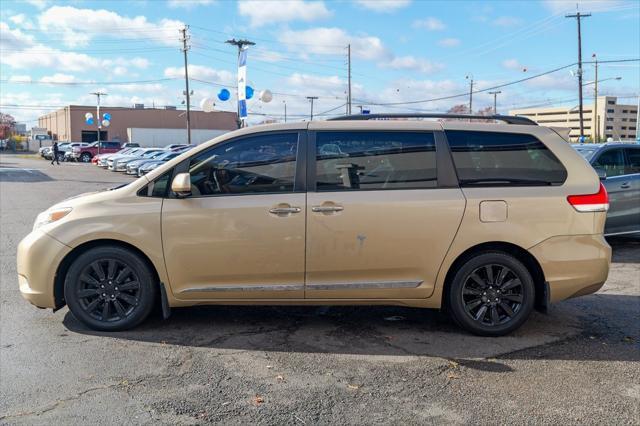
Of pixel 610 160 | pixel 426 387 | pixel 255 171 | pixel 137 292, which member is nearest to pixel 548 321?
pixel 426 387

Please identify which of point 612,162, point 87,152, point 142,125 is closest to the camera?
point 612,162

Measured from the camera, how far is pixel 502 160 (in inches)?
192

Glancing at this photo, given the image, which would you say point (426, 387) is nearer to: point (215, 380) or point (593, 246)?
point (215, 380)

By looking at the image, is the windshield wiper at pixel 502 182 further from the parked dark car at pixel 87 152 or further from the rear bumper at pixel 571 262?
the parked dark car at pixel 87 152

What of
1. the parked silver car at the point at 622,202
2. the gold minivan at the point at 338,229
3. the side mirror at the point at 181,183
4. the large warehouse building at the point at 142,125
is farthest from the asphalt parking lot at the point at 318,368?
the large warehouse building at the point at 142,125

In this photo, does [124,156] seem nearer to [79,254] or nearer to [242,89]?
[242,89]

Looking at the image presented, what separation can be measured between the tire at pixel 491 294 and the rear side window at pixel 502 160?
0.67m

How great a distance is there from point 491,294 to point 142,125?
82.3 m

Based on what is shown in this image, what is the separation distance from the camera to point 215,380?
393 cm

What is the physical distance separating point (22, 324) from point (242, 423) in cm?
288

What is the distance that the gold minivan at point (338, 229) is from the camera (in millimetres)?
4707

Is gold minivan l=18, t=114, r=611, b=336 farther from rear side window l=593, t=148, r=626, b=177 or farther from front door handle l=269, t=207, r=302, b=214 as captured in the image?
rear side window l=593, t=148, r=626, b=177

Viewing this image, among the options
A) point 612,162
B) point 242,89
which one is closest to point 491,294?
point 612,162

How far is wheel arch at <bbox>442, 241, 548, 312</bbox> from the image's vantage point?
484cm
